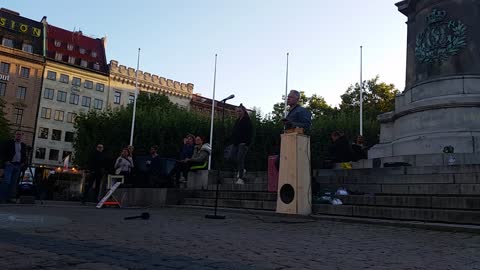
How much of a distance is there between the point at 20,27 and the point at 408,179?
6606 cm

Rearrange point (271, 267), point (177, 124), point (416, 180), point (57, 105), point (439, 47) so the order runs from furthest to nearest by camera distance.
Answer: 1. point (57, 105)
2. point (177, 124)
3. point (439, 47)
4. point (416, 180)
5. point (271, 267)

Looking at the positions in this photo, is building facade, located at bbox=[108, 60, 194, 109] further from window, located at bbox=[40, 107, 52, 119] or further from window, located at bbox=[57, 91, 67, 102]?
window, located at bbox=[40, 107, 52, 119]

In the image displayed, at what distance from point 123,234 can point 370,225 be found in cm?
446

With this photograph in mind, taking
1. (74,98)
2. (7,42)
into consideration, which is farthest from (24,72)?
(74,98)

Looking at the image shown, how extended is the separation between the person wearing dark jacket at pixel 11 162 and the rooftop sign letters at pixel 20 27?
58.1 metres

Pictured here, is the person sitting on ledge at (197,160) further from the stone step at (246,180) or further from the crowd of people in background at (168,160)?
the stone step at (246,180)

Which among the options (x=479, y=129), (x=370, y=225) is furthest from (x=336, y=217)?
(x=479, y=129)

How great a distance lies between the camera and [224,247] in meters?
4.88

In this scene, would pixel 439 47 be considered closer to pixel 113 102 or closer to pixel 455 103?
pixel 455 103

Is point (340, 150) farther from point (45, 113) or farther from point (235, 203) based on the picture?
point (45, 113)

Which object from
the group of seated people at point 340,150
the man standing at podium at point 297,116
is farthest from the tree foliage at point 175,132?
the man standing at podium at point 297,116

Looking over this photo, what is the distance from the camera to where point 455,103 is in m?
14.0

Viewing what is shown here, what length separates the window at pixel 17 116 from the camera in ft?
198

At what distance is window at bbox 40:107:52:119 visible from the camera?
64062mm
